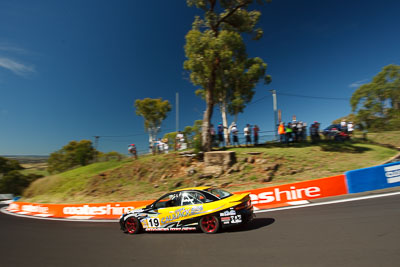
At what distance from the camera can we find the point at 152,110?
3562cm

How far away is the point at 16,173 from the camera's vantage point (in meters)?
31.4

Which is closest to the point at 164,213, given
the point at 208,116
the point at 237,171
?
the point at 237,171

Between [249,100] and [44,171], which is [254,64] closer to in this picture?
[249,100]

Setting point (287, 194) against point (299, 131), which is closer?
point (287, 194)

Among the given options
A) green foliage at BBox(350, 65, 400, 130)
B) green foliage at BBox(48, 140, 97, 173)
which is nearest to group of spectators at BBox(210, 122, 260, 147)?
green foliage at BBox(350, 65, 400, 130)

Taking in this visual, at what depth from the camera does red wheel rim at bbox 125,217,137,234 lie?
23.9 ft

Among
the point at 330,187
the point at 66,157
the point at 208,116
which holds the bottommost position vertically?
the point at 330,187

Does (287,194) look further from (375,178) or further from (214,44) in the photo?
(214,44)

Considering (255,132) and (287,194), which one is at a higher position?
(255,132)

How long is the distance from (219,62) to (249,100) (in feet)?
32.7

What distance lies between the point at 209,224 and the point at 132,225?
2879 millimetres

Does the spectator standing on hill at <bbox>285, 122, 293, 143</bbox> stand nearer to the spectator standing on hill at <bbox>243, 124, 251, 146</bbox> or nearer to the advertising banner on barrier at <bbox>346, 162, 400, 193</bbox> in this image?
the spectator standing on hill at <bbox>243, 124, 251, 146</bbox>

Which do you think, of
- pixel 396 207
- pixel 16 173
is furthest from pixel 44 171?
pixel 396 207

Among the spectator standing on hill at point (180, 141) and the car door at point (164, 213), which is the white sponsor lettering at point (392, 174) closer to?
the car door at point (164, 213)
